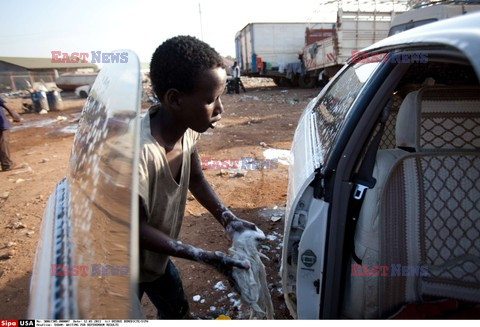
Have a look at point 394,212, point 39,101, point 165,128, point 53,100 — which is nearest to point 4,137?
point 165,128

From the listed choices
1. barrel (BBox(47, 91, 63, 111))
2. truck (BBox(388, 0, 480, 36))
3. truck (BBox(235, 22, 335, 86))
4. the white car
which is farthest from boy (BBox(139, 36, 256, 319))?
truck (BBox(235, 22, 335, 86))

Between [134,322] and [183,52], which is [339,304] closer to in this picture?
[134,322]

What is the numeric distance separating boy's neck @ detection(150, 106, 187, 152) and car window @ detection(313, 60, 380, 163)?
2.61ft

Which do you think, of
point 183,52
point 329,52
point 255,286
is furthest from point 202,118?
point 329,52

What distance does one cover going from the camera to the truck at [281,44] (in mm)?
17594

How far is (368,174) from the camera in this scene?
60.1 inches

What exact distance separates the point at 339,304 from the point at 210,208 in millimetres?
863

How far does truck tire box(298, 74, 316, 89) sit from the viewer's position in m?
17.2

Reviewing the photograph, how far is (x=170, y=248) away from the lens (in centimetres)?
121

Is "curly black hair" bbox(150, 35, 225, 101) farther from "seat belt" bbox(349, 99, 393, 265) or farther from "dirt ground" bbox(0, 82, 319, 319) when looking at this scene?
"dirt ground" bbox(0, 82, 319, 319)

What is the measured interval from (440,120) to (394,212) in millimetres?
557

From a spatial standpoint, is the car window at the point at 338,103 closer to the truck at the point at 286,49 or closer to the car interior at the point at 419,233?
the car interior at the point at 419,233

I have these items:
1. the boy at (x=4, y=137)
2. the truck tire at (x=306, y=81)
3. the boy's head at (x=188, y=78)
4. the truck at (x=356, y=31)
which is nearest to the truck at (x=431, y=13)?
the truck at (x=356, y=31)

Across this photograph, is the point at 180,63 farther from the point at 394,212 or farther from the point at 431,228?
the point at 431,228
